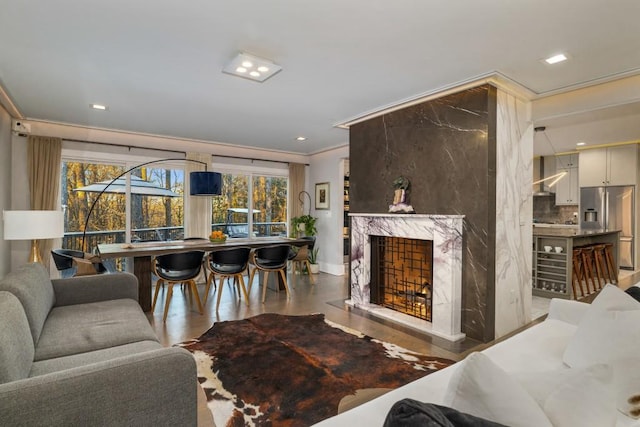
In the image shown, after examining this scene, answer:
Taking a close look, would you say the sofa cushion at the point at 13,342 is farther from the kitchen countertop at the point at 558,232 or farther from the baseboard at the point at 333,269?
the kitchen countertop at the point at 558,232

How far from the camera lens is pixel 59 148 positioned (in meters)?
4.98

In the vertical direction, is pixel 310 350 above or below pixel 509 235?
below

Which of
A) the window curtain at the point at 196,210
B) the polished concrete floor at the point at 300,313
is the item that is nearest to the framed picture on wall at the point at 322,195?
A: the polished concrete floor at the point at 300,313

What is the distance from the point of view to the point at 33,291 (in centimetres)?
228

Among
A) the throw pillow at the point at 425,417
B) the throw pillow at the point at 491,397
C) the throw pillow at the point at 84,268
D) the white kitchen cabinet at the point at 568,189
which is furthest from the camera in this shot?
the white kitchen cabinet at the point at 568,189

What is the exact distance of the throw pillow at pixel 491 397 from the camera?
855 millimetres

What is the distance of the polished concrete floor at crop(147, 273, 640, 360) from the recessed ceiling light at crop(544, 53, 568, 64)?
8.70ft

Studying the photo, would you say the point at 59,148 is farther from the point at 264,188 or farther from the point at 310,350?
the point at 310,350

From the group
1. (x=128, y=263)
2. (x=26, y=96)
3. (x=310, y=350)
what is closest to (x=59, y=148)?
(x=26, y=96)

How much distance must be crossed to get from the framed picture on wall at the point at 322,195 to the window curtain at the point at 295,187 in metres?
0.41

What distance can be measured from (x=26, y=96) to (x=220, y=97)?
2209 mm

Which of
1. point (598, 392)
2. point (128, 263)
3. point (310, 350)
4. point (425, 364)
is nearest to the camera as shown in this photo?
point (598, 392)

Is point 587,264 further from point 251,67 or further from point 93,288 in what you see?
point 93,288

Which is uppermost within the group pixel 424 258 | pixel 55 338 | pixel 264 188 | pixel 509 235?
pixel 264 188
